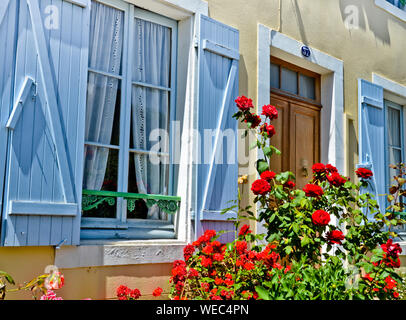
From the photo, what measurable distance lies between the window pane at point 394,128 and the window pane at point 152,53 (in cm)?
362

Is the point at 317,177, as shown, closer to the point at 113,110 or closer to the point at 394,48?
the point at 113,110

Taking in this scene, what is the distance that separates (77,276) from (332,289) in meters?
1.71

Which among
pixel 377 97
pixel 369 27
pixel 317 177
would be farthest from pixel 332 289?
pixel 369 27

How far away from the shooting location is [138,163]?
165 inches

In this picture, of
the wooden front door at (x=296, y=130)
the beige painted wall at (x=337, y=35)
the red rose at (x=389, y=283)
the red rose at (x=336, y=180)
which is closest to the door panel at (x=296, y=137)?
the wooden front door at (x=296, y=130)

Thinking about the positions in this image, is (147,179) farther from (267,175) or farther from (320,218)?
(320,218)

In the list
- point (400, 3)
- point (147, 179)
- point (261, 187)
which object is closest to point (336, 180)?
point (261, 187)

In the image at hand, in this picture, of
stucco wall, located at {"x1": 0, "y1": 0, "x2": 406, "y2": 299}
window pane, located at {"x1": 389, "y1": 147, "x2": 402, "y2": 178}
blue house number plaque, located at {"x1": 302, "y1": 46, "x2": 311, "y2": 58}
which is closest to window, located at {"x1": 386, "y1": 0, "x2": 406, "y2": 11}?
stucco wall, located at {"x1": 0, "y1": 0, "x2": 406, "y2": 299}

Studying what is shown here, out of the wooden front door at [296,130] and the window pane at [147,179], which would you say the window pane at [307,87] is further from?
the window pane at [147,179]

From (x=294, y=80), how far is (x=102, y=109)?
2.50 meters

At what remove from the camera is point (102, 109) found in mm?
4031

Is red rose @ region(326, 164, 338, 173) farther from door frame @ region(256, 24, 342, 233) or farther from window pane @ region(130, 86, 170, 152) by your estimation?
door frame @ region(256, 24, 342, 233)

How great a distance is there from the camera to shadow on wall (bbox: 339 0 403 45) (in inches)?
244

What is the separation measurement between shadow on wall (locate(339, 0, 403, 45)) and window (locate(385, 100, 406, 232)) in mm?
891
